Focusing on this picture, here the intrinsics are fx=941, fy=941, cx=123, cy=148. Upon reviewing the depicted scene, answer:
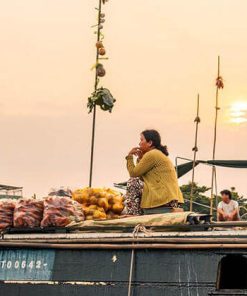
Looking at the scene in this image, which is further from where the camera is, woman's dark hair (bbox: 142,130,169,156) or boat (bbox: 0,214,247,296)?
woman's dark hair (bbox: 142,130,169,156)

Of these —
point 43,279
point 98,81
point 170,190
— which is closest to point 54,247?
point 43,279

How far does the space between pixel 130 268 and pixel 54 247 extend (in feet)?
2.93

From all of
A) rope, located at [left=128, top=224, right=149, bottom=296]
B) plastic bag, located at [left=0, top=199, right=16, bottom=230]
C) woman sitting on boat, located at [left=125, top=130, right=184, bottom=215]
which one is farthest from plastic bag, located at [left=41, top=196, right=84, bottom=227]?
rope, located at [left=128, top=224, right=149, bottom=296]

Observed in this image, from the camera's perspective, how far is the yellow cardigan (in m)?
9.69

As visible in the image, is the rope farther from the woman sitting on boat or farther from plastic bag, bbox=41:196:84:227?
the woman sitting on boat

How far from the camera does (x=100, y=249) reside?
861 centimetres

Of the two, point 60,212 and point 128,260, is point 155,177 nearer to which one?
point 60,212

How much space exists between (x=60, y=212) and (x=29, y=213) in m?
0.37

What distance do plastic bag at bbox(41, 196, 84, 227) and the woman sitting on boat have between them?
63 centimetres

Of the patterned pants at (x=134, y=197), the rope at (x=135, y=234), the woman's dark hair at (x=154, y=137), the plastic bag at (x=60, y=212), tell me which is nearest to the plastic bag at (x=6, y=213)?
the plastic bag at (x=60, y=212)

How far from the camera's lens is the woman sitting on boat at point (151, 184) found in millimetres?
9688

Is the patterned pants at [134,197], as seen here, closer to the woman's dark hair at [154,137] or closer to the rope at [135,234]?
the woman's dark hair at [154,137]

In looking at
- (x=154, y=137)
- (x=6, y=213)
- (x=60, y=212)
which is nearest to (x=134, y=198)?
(x=154, y=137)

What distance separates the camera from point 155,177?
384 inches
